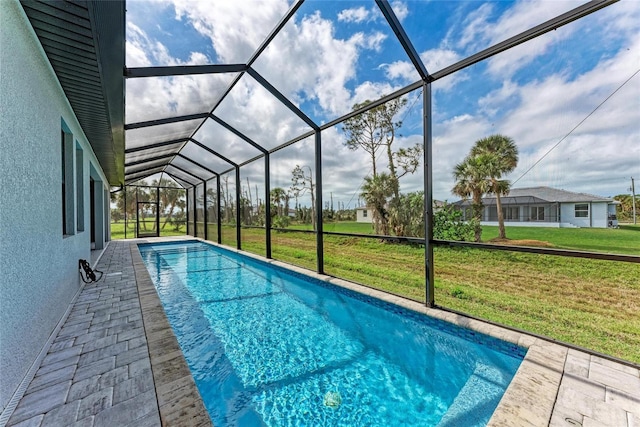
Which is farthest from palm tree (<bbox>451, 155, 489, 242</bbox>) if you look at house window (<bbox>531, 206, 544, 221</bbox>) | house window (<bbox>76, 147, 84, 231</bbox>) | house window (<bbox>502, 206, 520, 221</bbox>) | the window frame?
house window (<bbox>76, 147, 84, 231</bbox>)

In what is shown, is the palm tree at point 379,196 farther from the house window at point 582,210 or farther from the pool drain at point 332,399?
the pool drain at point 332,399

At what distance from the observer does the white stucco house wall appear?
5.49 ft

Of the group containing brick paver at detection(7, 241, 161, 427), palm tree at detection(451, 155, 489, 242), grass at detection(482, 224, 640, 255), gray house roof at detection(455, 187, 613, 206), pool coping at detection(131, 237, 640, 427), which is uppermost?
palm tree at detection(451, 155, 489, 242)

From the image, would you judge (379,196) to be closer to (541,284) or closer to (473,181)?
(473,181)

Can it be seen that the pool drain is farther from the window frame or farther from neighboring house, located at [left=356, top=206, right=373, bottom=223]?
neighboring house, located at [left=356, top=206, right=373, bottom=223]

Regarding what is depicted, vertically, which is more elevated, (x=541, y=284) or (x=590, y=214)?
(x=590, y=214)

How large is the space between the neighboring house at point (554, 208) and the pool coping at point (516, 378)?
3.51 meters

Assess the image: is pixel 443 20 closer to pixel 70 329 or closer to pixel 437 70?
pixel 437 70

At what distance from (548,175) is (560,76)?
5.22 ft

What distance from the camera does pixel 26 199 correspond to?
2.02 meters

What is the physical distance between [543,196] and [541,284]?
7.79 ft

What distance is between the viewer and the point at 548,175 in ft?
14.9

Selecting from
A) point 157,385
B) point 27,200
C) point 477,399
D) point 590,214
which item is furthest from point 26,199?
point 590,214

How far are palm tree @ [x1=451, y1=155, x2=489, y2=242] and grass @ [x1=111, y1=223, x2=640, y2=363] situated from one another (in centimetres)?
70
